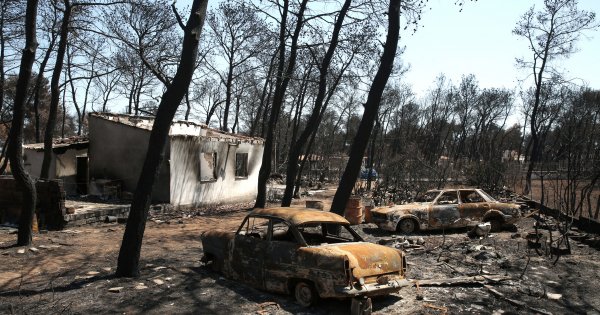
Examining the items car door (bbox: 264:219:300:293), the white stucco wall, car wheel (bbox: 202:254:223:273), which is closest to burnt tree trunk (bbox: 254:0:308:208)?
the white stucco wall

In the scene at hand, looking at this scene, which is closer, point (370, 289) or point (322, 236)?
point (370, 289)

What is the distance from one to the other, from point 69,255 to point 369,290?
706 cm

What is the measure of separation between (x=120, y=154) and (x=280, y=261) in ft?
46.1

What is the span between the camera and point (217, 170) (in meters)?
22.0

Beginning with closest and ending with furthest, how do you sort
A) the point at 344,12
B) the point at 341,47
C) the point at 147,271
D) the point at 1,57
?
the point at 147,271, the point at 344,12, the point at 341,47, the point at 1,57

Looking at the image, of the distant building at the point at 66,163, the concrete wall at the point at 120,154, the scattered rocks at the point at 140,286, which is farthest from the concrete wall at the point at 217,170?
the scattered rocks at the point at 140,286

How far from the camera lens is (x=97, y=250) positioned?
37.1 feet

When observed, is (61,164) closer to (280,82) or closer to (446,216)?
(280,82)

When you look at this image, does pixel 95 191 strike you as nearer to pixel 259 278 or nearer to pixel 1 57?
pixel 1 57

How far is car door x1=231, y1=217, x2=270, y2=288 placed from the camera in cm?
757

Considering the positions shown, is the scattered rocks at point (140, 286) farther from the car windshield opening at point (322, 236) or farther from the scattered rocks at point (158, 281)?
the car windshield opening at point (322, 236)

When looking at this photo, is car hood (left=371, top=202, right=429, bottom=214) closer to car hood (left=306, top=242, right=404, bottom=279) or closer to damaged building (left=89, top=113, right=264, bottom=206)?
car hood (left=306, top=242, right=404, bottom=279)

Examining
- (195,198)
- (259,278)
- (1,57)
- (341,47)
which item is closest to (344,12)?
(341,47)

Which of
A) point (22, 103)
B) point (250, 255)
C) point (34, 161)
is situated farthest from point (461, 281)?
point (34, 161)
